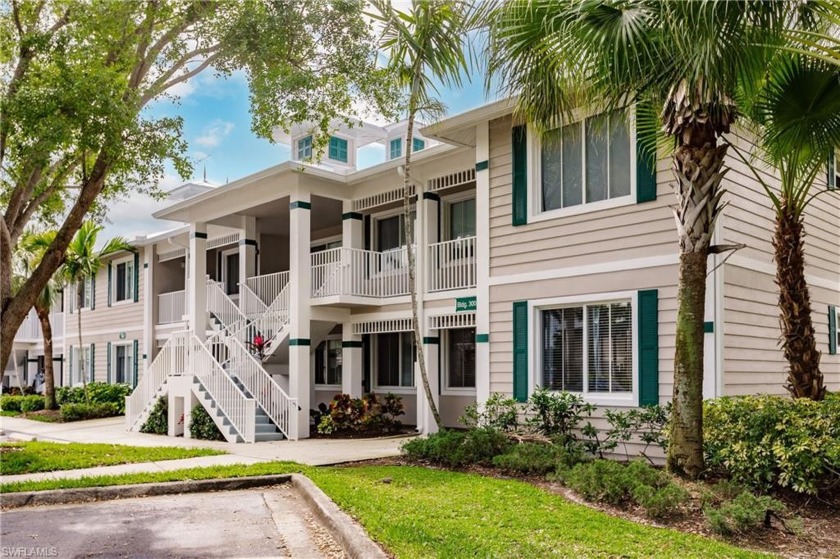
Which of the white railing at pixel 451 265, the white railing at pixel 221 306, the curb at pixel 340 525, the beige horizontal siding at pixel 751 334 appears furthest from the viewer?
the white railing at pixel 221 306

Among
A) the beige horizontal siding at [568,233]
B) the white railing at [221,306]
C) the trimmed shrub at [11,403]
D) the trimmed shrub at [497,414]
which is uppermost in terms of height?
the beige horizontal siding at [568,233]

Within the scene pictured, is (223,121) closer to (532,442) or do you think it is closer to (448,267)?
(448,267)

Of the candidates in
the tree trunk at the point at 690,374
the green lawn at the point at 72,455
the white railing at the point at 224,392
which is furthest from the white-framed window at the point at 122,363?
the tree trunk at the point at 690,374

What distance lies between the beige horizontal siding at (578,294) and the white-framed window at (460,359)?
350cm

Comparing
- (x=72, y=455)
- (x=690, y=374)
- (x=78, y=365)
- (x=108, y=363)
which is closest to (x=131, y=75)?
(x=72, y=455)

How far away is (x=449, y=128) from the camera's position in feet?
43.7

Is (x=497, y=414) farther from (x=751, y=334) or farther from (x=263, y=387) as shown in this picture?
(x=263, y=387)

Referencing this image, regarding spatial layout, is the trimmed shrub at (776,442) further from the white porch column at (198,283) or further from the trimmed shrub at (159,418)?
the white porch column at (198,283)

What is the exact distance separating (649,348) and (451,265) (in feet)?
17.1

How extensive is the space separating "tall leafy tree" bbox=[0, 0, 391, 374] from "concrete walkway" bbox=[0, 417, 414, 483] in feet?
8.83

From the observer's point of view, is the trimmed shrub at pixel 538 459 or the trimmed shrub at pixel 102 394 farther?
the trimmed shrub at pixel 102 394

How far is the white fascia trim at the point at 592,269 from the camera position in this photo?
35.6 feet

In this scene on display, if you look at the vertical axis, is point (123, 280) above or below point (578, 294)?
above

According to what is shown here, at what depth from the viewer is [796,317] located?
30.5 ft
